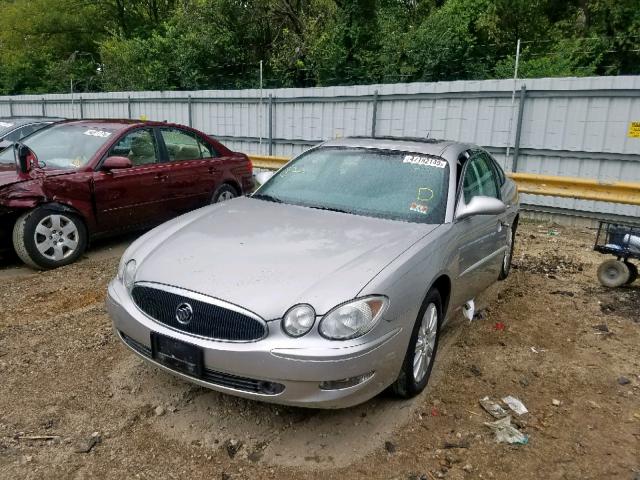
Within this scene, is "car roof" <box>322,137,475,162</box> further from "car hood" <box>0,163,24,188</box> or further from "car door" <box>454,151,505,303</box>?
"car hood" <box>0,163,24,188</box>

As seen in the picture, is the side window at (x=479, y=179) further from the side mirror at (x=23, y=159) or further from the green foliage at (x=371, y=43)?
the green foliage at (x=371, y=43)

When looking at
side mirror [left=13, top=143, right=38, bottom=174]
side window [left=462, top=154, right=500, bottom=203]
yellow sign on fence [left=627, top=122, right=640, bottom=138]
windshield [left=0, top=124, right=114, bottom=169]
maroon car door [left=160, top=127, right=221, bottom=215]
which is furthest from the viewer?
yellow sign on fence [left=627, top=122, right=640, bottom=138]

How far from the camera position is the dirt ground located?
9.04ft

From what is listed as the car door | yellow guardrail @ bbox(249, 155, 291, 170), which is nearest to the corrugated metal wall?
yellow guardrail @ bbox(249, 155, 291, 170)

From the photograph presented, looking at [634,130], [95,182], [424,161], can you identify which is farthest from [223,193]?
[634,130]

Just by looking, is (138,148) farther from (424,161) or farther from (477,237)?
(477,237)

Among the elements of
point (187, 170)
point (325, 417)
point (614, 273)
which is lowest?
point (325, 417)

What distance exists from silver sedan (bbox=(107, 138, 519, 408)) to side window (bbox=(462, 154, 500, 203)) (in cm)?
6

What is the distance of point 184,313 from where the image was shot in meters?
2.79

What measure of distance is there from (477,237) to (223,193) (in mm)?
4383

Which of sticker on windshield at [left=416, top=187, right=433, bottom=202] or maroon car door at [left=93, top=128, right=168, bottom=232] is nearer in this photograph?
sticker on windshield at [left=416, top=187, right=433, bottom=202]

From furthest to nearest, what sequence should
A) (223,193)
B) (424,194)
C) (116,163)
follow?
(223,193)
(116,163)
(424,194)

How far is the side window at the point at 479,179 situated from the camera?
4145 mm

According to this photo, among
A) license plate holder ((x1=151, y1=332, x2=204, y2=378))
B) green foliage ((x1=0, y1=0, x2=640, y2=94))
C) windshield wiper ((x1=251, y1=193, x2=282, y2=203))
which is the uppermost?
green foliage ((x1=0, y1=0, x2=640, y2=94))
